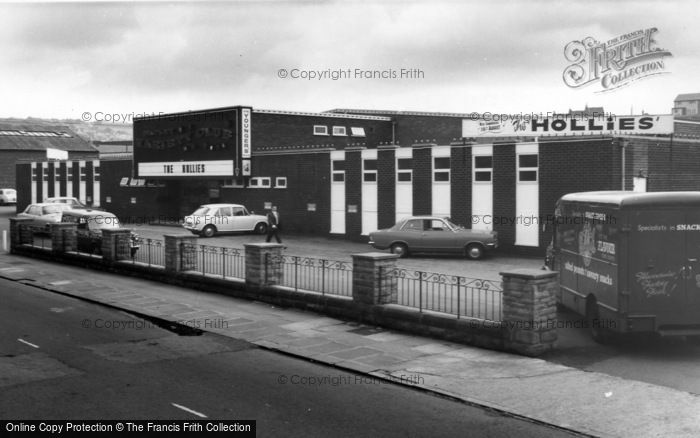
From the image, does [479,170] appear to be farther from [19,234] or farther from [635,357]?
[19,234]

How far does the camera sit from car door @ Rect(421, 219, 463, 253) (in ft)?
88.6

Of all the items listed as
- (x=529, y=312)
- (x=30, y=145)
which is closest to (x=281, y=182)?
(x=529, y=312)

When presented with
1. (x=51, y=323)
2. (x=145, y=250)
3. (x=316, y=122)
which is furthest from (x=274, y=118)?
(x=51, y=323)

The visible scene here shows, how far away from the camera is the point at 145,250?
2747 centimetres

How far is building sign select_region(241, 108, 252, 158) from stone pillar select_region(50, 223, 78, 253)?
574 inches

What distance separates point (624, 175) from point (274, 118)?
2270cm

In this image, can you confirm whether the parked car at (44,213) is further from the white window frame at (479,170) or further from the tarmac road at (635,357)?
the tarmac road at (635,357)

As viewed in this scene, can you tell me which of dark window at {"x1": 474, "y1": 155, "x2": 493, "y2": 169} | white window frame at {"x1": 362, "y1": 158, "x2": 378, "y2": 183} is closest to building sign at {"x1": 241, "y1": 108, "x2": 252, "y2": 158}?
white window frame at {"x1": 362, "y1": 158, "x2": 378, "y2": 183}

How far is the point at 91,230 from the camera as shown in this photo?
2692 centimetres

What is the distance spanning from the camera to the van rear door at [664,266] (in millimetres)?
12281

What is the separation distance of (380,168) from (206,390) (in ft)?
76.6

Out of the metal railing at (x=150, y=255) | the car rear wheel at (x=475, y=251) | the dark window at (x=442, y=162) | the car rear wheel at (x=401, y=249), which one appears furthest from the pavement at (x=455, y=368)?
the dark window at (x=442, y=162)

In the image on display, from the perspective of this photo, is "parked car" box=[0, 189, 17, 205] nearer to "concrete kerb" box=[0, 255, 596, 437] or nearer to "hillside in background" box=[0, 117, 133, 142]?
"hillside in background" box=[0, 117, 133, 142]

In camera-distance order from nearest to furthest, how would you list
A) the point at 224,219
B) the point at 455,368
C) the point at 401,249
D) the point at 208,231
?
the point at 455,368 < the point at 401,249 < the point at 208,231 < the point at 224,219
